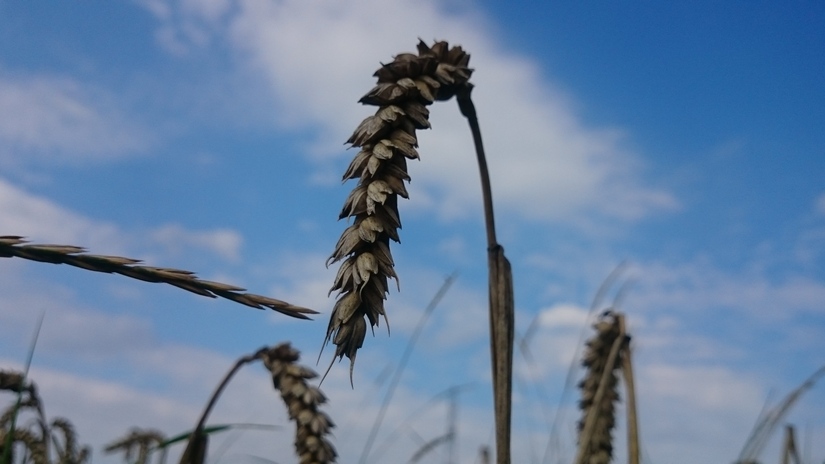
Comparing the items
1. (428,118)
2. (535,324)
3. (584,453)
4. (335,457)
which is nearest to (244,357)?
(335,457)

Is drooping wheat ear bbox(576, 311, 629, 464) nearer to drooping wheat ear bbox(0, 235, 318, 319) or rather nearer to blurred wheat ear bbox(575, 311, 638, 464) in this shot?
blurred wheat ear bbox(575, 311, 638, 464)

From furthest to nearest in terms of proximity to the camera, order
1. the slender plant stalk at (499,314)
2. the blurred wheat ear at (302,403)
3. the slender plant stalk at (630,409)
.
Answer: the blurred wheat ear at (302,403)
the slender plant stalk at (630,409)
the slender plant stalk at (499,314)

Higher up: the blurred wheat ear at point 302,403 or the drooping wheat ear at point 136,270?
the blurred wheat ear at point 302,403

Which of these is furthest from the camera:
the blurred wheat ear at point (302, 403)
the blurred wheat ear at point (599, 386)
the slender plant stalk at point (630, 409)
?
the blurred wheat ear at point (302, 403)

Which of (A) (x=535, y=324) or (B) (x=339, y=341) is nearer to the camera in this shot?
Result: (B) (x=339, y=341)

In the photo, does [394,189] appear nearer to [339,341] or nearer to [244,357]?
[339,341]

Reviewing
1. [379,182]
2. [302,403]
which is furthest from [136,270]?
[302,403]

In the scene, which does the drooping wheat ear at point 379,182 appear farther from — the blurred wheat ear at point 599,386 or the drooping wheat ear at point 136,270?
the blurred wheat ear at point 599,386

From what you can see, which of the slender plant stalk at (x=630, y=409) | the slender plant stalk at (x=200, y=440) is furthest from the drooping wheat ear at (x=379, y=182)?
the slender plant stalk at (x=200, y=440)
